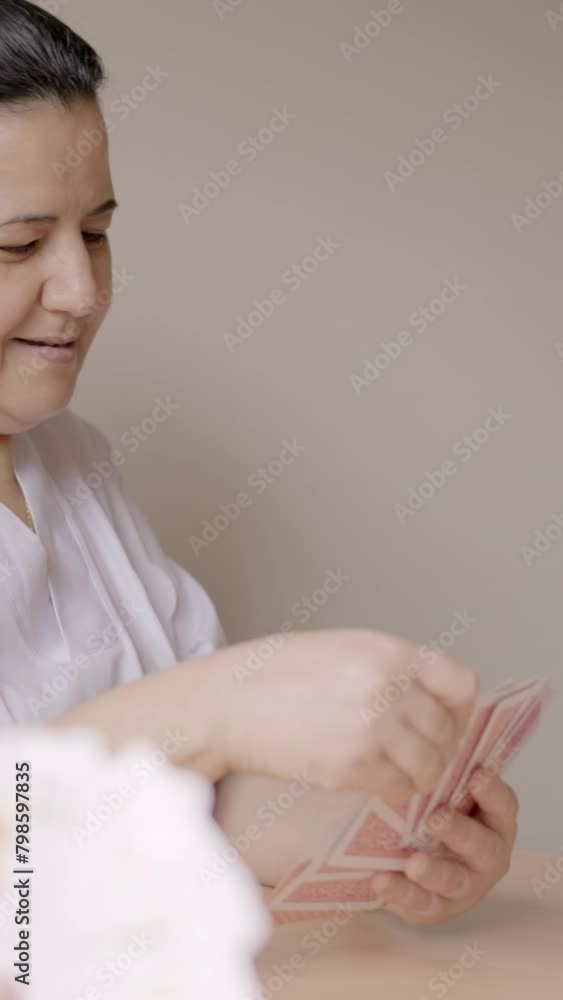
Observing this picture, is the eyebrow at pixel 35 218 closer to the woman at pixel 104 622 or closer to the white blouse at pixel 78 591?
the woman at pixel 104 622

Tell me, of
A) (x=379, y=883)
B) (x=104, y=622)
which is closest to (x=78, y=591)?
(x=104, y=622)

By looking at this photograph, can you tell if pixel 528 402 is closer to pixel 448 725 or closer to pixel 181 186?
pixel 181 186

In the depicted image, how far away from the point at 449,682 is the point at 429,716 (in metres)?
0.03

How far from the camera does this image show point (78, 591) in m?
1.72

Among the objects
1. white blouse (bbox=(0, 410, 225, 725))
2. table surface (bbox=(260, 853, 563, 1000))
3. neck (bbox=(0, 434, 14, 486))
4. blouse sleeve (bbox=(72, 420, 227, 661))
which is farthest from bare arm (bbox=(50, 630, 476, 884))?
blouse sleeve (bbox=(72, 420, 227, 661))

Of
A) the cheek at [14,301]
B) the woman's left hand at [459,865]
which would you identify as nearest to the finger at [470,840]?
the woman's left hand at [459,865]

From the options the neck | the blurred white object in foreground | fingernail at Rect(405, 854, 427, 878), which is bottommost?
the neck

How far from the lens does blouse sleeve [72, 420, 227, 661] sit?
74.7 inches

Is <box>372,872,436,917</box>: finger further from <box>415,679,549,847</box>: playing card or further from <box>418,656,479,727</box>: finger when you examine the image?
<box>418,656,479,727</box>: finger

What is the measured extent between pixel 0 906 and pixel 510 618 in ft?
6.56

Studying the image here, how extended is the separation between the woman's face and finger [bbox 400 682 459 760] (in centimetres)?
69

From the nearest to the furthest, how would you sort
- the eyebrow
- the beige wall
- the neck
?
the eyebrow
the neck
the beige wall

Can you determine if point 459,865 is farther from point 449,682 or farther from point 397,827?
point 449,682

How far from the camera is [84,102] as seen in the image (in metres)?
1.53
